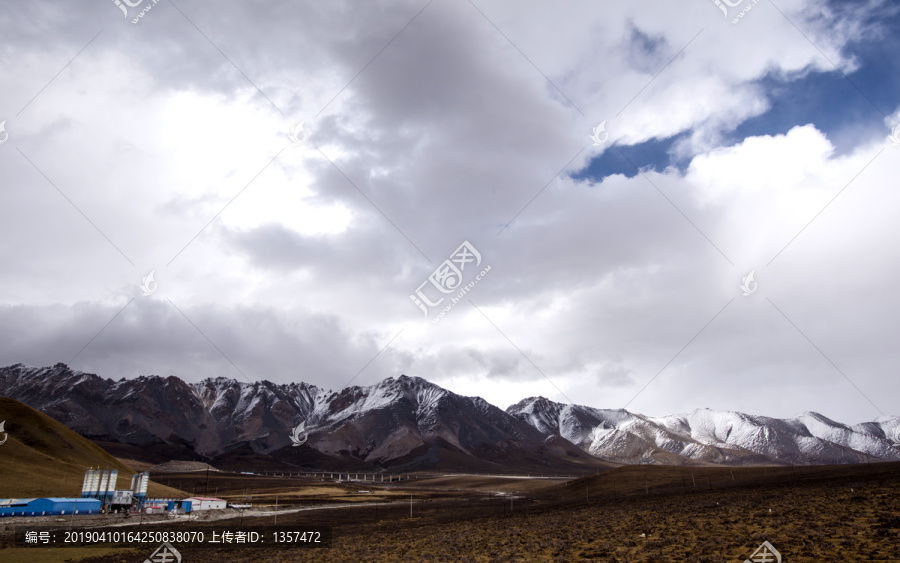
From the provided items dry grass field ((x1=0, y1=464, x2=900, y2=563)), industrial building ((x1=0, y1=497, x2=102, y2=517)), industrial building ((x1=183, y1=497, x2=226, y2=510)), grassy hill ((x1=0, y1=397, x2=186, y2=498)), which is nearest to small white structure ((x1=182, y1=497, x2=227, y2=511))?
industrial building ((x1=183, y1=497, x2=226, y2=510))

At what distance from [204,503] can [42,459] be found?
4918cm

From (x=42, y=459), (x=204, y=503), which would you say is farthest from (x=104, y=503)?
(x=42, y=459)

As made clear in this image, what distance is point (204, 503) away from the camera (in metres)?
75.5

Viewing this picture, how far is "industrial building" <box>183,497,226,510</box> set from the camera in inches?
2889

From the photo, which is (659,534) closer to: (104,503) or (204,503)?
(204,503)

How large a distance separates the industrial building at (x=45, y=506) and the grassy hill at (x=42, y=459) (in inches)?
716

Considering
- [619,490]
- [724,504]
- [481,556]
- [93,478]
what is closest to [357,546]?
[481,556]

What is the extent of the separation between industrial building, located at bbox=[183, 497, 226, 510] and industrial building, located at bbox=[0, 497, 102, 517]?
1152 cm

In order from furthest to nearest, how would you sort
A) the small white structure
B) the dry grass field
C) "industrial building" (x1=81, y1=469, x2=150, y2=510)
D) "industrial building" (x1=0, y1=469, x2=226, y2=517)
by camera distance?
1. the small white structure
2. "industrial building" (x1=81, y1=469, x2=150, y2=510)
3. "industrial building" (x1=0, y1=469, x2=226, y2=517)
4. the dry grass field

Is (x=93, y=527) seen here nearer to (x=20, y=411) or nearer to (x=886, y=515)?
(x=886, y=515)

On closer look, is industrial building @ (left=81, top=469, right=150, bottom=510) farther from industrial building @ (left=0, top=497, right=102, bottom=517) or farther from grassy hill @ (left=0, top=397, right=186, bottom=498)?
grassy hill @ (left=0, top=397, right=186, bottom=498)

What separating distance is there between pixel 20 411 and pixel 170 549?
111977 millimetres

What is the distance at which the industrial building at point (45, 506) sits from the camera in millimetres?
59250

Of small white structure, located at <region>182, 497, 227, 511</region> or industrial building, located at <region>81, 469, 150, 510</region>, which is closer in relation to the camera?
industrial building, located at <region>81, 469, 150, 510</region>
